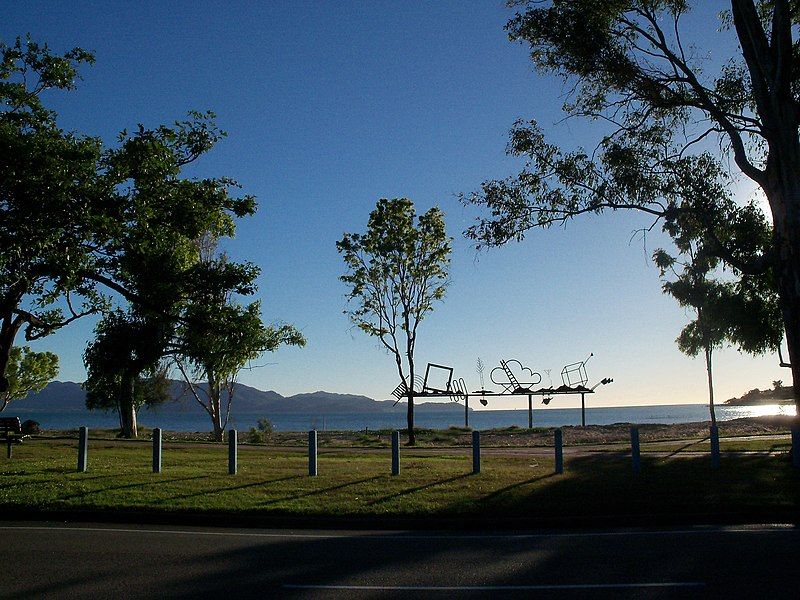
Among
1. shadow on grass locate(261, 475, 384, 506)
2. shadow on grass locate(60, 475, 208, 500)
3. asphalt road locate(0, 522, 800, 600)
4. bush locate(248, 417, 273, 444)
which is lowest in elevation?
asphalt road locate(0, 522, 800, 600)

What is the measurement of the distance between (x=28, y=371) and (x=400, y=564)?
52699mm

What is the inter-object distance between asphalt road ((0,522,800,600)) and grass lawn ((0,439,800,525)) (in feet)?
4.99

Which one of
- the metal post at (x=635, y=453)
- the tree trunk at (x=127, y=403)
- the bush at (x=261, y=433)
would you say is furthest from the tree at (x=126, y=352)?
the metal post at (x=635, y=453)

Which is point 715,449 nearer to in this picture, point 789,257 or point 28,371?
point 789,257

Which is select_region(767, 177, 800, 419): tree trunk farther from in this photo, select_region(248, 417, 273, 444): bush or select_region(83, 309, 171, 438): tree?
select_region(83, 309, 171, 438): tree

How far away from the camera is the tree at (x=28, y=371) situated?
5278cm

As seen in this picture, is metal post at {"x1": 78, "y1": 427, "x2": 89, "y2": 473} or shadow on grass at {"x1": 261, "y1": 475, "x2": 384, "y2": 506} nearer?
shadow on grass at {"x1": 261, "y1": 475, "x2": 384, "y2": 506}

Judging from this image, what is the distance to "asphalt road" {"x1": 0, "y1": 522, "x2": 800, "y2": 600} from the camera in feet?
25.2

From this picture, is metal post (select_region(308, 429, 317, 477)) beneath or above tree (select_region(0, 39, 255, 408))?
beneath

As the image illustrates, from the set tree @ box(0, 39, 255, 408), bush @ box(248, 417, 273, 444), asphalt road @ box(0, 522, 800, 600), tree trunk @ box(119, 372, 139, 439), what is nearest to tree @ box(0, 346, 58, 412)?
tree trunk @ box(119, 372, 139, 439)

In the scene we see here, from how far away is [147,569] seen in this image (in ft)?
28.7

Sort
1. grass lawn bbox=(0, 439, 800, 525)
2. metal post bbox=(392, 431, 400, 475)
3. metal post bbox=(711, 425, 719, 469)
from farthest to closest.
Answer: metal post bbox=(392, 431, 400, 475) → metal post bbox=(711, 425, 719, 469) → grass lawn bbox=(0, 439, 800, 525)

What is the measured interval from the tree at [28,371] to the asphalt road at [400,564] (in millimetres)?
46000

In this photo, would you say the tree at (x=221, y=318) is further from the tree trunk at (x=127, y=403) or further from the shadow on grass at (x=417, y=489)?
the tree trunk at (x=127, y=403)
